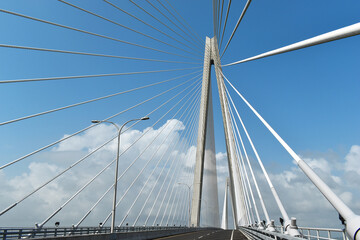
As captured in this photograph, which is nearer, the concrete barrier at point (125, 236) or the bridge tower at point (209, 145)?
the concrete barrier at point (125, 236)

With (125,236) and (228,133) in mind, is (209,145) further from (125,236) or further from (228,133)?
(125,236)

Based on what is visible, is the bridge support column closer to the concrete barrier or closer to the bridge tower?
the bridge tower

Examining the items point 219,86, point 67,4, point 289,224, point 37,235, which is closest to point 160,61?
point 219,86

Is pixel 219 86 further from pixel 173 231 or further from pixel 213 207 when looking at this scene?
pixel 213 207

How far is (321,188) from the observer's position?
6.34m

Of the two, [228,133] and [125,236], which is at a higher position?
[228,133]

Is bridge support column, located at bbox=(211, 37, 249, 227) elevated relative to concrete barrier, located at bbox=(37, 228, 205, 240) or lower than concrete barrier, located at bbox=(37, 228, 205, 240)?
elevated

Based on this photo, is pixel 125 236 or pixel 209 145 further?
pixel 209 145

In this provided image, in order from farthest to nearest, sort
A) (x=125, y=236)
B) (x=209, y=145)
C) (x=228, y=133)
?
(x=209, y=145) → (x=228, y=133) → (x=125, y=236)

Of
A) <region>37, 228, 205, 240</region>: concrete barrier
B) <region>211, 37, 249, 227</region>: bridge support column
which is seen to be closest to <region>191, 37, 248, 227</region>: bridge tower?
<region>211, 37, 249, 227</region>: bridge support column

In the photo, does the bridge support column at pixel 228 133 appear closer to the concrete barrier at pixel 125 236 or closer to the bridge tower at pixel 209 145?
the bridge tower at pixel 209 145

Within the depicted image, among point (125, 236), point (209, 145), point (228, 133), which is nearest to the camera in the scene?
point (125, 236)

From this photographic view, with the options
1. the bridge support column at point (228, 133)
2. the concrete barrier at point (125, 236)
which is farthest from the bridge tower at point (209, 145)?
the concrete barrier at point (125, 236)

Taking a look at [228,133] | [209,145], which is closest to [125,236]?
[228,133]
